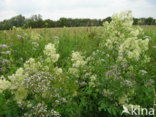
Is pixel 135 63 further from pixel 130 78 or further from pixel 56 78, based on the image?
pixel 56 78

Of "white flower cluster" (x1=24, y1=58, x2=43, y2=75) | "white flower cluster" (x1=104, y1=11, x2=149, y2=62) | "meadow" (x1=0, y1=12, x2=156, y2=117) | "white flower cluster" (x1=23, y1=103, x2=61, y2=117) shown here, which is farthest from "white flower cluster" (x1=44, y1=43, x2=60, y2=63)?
"white flower cluster" (x1=104, y1=11, x2=149, y2=62)

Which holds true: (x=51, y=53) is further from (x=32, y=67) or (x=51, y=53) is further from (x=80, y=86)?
(x=80, y=86)

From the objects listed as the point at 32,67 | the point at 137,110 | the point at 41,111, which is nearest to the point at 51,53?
the point at 32,67

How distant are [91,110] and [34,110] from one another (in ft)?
3.64

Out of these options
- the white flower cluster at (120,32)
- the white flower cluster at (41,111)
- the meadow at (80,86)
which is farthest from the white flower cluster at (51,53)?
the white flower cluster at (120,32)

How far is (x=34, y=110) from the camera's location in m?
3.28

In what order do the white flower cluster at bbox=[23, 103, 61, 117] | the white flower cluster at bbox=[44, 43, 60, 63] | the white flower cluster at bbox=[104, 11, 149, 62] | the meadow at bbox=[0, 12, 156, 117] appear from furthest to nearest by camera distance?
the white flower cluster at bbox=[104, 11, 149, 62] < the white flower cluster at bbox=[44, 43, 60, 63] < the meadow at bbox=[0, 12, 156, 117] < the white flower cluster at bbox=[23, 103, 61, 117]

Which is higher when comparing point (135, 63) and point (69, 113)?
point (135, 63)

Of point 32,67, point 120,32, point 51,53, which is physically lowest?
point 32,67

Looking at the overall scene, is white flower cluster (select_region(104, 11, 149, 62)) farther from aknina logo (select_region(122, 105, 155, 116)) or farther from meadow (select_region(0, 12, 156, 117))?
aknina logo (select_region(122, 105, 155, 116))

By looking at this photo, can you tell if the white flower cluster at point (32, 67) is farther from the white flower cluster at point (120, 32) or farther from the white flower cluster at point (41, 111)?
the white flower cluster at point (120, 32)

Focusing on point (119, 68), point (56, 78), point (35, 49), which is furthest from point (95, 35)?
point (56, 78)

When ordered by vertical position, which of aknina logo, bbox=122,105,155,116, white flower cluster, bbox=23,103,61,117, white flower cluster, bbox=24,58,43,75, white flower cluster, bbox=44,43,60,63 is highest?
white flower cluster, bbox=44,43,60,63

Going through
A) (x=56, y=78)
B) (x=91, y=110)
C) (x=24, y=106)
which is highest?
(x=56, y=78)
